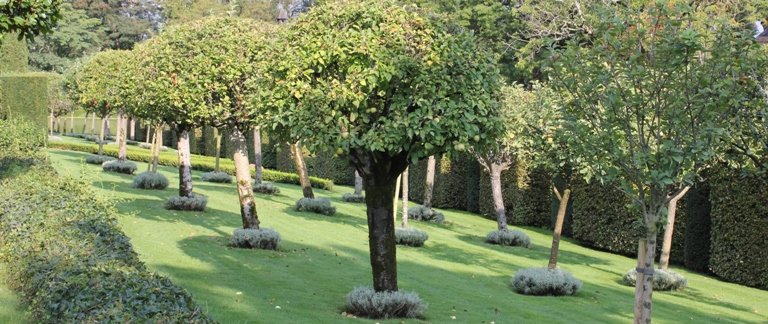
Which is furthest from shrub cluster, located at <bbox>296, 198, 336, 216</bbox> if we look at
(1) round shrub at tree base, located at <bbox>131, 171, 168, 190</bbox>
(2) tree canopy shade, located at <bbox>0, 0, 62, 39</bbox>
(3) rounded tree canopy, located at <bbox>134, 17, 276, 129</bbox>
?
(2) tree canopy shade, located at <bbox>0, 0, 62, 39</bbox>

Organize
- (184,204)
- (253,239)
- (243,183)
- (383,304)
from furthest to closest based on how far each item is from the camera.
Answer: (184,204) < (243,183) < (253,239) < (383,304)

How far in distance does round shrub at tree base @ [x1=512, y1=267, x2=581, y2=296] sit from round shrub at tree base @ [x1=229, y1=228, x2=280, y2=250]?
4.86 m

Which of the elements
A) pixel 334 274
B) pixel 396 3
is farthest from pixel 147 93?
pixel 396 3

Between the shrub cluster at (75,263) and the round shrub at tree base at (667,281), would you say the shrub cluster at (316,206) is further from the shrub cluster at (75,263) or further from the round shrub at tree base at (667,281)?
the shrub cluster at (75,263)

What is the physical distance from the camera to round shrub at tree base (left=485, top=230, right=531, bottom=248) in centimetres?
2203

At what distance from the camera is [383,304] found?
35.9 feet

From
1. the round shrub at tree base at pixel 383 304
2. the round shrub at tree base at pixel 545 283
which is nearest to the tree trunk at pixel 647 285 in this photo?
the round shrub at tree base at pixel 383 304

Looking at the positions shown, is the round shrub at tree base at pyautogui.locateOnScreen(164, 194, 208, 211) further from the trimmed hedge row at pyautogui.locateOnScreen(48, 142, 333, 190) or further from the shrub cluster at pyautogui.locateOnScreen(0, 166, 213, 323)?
the trimmed hedge row at pyautogui.locateOnScreen(48, 142, 333, 190)

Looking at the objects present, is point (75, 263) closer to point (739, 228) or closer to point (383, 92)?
point (383, 92)

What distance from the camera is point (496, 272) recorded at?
17250mm

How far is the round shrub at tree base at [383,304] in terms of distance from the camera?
1098cm

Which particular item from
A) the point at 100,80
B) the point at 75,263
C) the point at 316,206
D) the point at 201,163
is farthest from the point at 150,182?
the point at 75,263

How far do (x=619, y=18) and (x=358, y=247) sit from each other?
400 inches

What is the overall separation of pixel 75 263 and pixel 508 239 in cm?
1524
